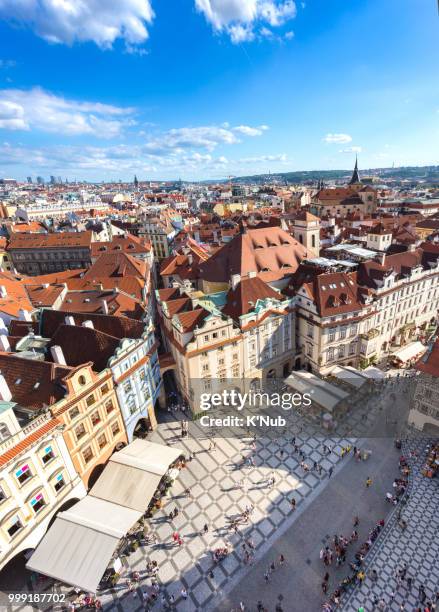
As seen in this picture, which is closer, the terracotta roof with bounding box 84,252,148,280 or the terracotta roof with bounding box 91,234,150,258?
the terracotta roof with bounding box 84,252,148,280

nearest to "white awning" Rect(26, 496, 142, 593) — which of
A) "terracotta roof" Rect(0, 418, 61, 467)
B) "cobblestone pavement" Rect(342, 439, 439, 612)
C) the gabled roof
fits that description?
"terracotta roof" Rect(0, 418, 61, 467)

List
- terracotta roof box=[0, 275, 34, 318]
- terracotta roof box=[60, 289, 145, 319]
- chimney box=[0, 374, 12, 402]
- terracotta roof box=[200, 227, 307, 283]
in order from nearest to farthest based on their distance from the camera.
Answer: chimney box=[0, 374, 12, 402] < terracotta roof box=[0, 275, 34, 318] < terracotta roof box=[60, 289, 145, 319] < terracotta roof box=[200, 227, 307, 283]

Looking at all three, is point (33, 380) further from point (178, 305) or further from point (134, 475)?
point (178, 305)

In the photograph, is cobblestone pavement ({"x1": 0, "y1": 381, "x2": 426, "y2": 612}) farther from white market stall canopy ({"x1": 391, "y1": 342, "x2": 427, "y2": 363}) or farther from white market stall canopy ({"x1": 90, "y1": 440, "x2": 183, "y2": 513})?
white market stall canopy ({"x1": 391, "y1": 342, "x2": 427, "y2": 363})

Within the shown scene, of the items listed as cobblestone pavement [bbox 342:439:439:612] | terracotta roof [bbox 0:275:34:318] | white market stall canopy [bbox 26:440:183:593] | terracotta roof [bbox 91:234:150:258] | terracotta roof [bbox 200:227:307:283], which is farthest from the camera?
terracotta roof [bbox 91:234:150:258]

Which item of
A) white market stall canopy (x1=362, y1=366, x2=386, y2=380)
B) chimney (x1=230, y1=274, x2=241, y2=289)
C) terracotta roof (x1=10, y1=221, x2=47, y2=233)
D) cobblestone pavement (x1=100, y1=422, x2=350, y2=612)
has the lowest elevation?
cobblestone pavement (x1=100, y1=422, x2=350, y2=612)

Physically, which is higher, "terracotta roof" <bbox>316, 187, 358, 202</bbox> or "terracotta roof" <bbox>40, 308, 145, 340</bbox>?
"terracotta roof" <bbox>316, 187, 358, 202</bbox>
